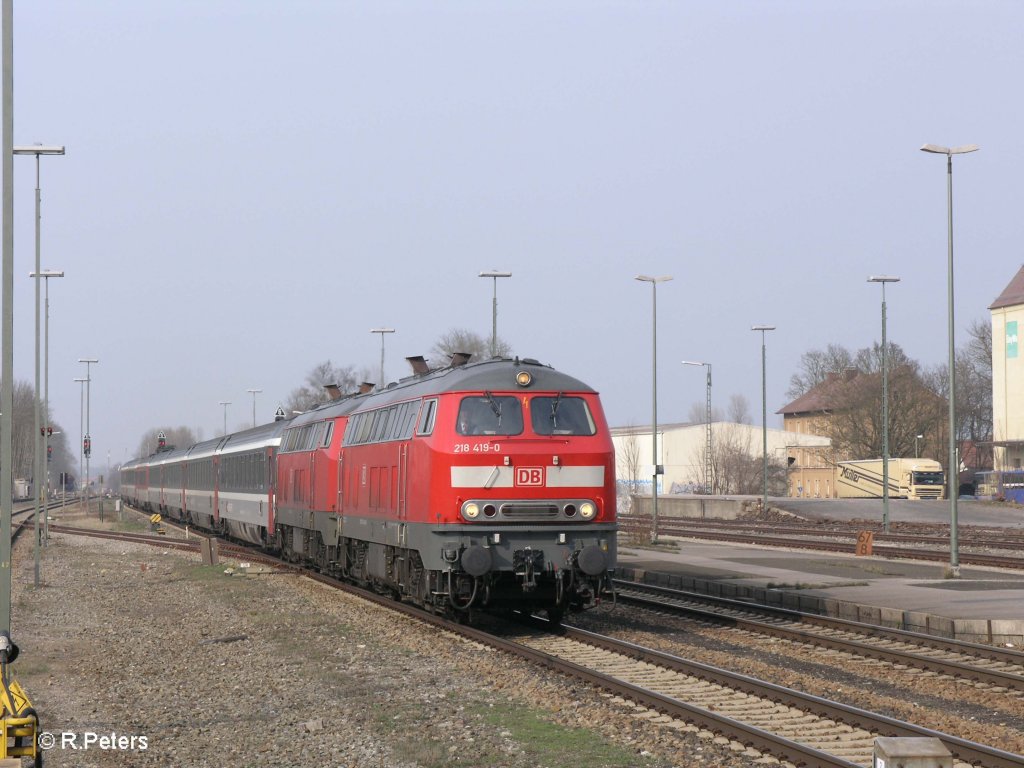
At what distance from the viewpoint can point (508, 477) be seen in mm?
16688

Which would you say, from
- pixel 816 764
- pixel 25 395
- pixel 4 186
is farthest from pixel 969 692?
pixel 25 395

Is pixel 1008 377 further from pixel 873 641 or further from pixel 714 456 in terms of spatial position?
pixel 873 641

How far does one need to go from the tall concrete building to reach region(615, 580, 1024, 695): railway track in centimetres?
6604

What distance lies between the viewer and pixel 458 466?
656 inches

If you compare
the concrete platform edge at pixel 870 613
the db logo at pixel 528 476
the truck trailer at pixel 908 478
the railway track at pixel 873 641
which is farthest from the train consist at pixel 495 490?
the truck trailer at pixel 908 478

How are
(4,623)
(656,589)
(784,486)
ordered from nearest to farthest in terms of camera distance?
(4,623) → (656,589) → (784,486)

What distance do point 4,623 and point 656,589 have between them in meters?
14.5

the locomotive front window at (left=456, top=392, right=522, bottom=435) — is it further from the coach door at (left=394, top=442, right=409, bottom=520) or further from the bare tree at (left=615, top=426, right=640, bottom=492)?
the bare tree at (left=615, top=426, right=640, bottom=492)

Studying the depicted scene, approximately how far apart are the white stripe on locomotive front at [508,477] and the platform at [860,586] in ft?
17.2

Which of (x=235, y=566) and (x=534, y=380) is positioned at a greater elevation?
(x=534, y=380)

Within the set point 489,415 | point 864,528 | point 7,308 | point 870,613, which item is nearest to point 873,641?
point 870,613

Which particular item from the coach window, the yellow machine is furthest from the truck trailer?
the yellow machine

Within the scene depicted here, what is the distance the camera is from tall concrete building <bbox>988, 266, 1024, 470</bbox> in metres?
82.0

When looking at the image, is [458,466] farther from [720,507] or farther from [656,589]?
[720,507]
